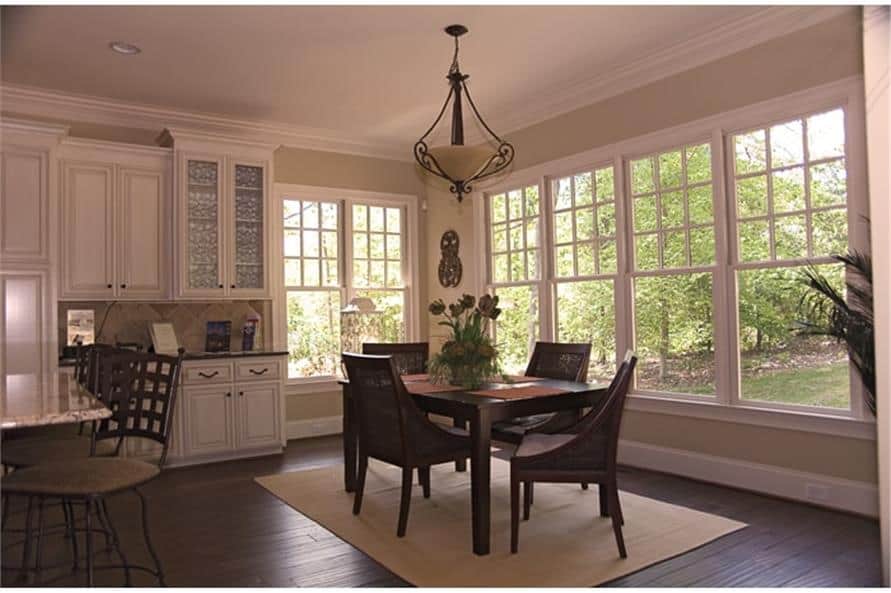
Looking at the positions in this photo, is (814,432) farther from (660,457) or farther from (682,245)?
(682,245)

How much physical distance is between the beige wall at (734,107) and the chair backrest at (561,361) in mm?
929

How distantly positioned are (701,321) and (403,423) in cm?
245

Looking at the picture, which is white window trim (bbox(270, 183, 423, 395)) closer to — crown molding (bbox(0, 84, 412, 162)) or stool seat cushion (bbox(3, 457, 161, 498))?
crown molding (bbox(0, 84, 412, 162))

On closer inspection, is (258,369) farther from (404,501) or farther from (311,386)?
(404,501)

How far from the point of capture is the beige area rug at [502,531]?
3010 millimetres

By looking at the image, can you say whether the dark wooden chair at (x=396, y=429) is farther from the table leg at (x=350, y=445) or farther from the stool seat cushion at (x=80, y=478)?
the stool seat cushion at (x=80, y=478)

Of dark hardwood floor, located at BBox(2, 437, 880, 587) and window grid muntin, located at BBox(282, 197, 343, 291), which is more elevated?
window grid muntin, located at BBox(282, 197, 343, 291)

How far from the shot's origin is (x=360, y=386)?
380 cm

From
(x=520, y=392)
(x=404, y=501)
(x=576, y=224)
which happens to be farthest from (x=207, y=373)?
(x=576, y=224)

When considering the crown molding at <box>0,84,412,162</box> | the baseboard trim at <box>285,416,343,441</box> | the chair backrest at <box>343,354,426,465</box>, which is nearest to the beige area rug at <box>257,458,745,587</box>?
the chair backrest at <box>343,354,426,465</box>

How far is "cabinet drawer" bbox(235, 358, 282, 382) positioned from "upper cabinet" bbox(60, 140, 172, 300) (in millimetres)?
881

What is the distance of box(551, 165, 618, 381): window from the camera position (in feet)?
17.6

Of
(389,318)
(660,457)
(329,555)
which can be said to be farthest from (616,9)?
(389,318)

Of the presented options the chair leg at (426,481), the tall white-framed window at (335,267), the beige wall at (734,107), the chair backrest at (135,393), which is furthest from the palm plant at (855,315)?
the tall white-framed window at (335,267)
